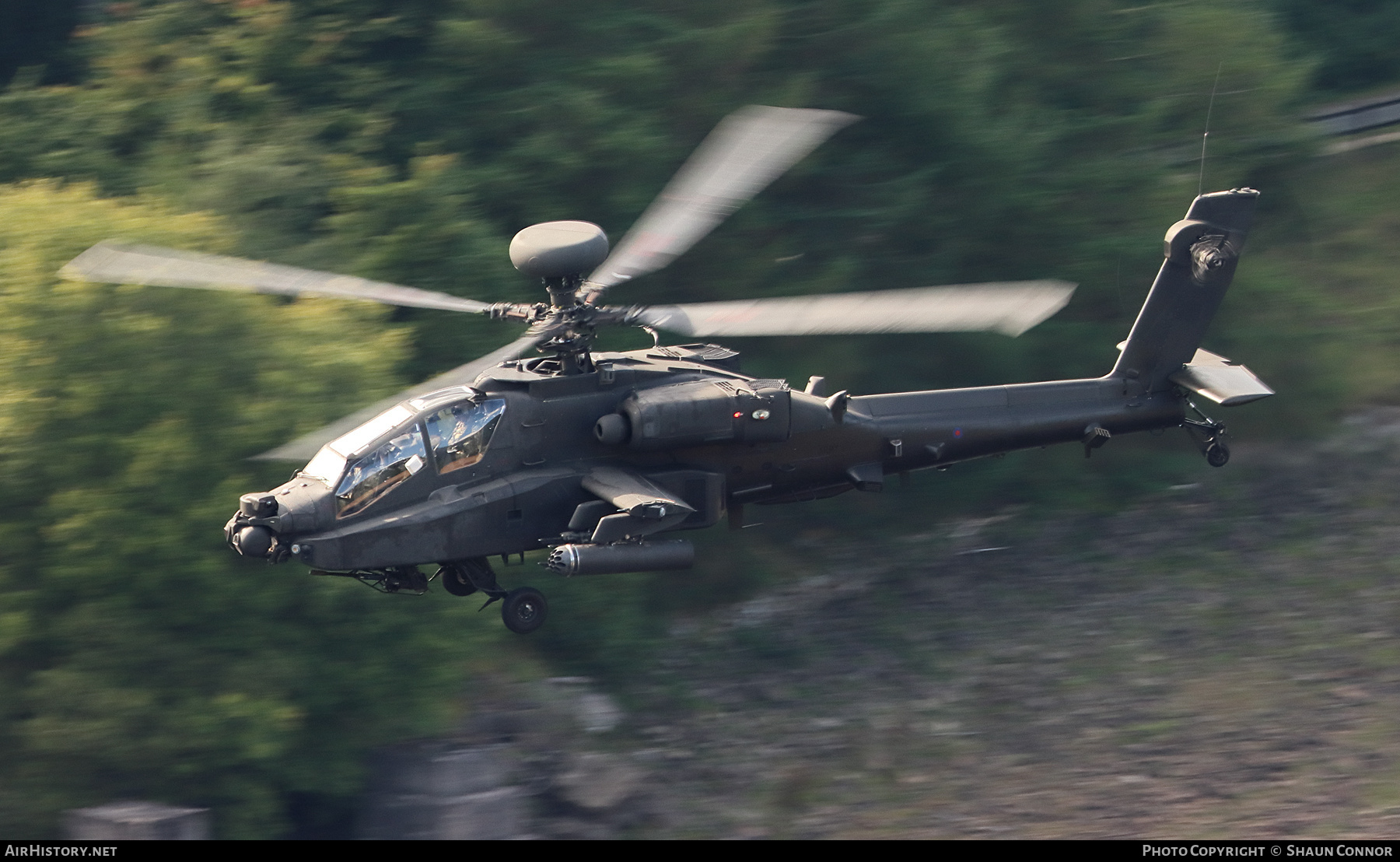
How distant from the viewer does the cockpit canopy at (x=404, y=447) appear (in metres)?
13.4

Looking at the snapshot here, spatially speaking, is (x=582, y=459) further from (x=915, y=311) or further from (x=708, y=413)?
(x=915, y=311)

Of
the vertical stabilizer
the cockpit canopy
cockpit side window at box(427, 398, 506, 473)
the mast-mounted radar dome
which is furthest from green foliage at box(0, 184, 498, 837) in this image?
the vertical stabilizer

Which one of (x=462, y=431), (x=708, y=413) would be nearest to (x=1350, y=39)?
(x=708, y=413)

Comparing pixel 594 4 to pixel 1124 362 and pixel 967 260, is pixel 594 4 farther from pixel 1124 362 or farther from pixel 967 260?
pixel 1124 362

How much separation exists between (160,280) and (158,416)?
5.47 m

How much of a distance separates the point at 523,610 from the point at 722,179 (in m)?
4.15

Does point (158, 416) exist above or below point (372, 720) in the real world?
above

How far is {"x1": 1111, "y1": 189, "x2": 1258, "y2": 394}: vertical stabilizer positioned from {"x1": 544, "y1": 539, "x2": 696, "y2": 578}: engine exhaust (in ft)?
21.4

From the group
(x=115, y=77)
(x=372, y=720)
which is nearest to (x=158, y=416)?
(x=372, y=720)

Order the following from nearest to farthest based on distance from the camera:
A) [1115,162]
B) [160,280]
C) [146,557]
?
[160,280] → [146,557] → [1115,162]

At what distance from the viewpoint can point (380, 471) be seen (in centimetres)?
1350

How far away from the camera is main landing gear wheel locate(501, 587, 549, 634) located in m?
14.0

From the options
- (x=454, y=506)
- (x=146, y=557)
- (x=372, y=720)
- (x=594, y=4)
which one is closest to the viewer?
(x=454, y=506)

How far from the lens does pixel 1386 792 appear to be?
57.4 ft
